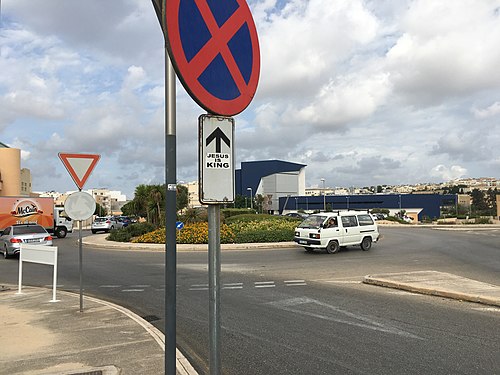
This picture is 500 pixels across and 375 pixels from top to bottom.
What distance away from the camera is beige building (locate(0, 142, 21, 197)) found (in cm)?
6153

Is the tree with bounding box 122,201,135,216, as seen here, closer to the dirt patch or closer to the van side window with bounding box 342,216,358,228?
the van side window with bounding box 342,216,358,228

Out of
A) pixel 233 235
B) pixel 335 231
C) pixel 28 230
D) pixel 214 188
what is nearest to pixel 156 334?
pixel 214 188

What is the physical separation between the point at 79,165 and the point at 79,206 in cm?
81

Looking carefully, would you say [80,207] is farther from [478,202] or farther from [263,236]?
[478,202]

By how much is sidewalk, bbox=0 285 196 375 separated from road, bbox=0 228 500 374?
0.56 meters

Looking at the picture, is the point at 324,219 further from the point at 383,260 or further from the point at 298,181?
the point at 298,181

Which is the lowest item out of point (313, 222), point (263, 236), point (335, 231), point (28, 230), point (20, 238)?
point (263, 236)

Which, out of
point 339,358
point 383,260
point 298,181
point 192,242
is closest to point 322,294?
point 339,358

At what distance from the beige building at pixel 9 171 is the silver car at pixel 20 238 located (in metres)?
45.2

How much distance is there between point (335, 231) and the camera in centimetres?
2033

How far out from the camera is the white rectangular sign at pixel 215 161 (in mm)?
2729

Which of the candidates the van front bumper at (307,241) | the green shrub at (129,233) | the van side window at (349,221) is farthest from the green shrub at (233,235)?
the van side window at (349,221)

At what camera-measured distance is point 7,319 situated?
796 centimetres

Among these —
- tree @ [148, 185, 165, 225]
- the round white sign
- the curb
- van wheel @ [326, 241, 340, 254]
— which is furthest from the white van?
tree @ [148, 185, 165, 225]
